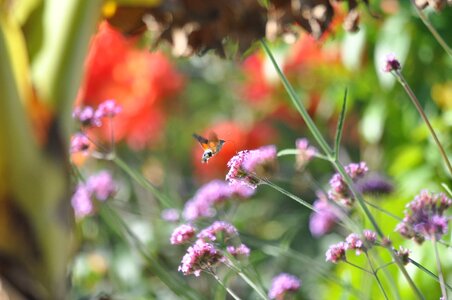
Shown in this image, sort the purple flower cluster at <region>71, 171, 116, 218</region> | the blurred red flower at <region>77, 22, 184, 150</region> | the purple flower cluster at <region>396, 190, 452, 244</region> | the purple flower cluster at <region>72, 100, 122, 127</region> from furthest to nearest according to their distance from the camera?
the blurred red flower at <region>77, 22, 184, 150</region> → the purple flower cluster at <region>71, 171, 116, 218</region> → the purple flower cluster at <region>72, 100, 122, 127</region> → the purple flower cluster at <region>396, 190, 452, 244</region>

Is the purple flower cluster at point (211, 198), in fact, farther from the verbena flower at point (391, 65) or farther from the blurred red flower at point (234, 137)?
the blurred red flower at point (234, 137)

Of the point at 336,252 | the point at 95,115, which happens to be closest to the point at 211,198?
the point at 95,115

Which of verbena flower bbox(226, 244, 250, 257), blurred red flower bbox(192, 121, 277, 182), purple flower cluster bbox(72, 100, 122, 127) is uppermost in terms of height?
purple flower cluster bbox(72, 100, 122, 127)

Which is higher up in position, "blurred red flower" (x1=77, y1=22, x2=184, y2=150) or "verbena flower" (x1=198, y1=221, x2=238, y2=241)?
"verbena flower" (x1=198, y1=221, x2=238, y2=241)

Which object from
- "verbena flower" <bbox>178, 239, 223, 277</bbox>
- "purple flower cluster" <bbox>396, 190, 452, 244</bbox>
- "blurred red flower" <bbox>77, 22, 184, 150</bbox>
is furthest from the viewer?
"blurred red flower" <bbox>77, 22, 184, 150</bbox>

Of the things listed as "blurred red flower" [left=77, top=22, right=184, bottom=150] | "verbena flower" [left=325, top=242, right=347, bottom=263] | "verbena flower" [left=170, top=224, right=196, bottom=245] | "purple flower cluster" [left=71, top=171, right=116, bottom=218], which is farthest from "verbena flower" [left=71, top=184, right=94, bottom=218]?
"blurred red flower" [left=77, top=22, right=184, bottom=150]

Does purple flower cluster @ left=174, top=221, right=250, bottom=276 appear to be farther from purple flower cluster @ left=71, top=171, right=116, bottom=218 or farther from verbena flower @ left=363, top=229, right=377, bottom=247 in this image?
purple flower cluster @ left=71, top=171, right=116, bottom=218
